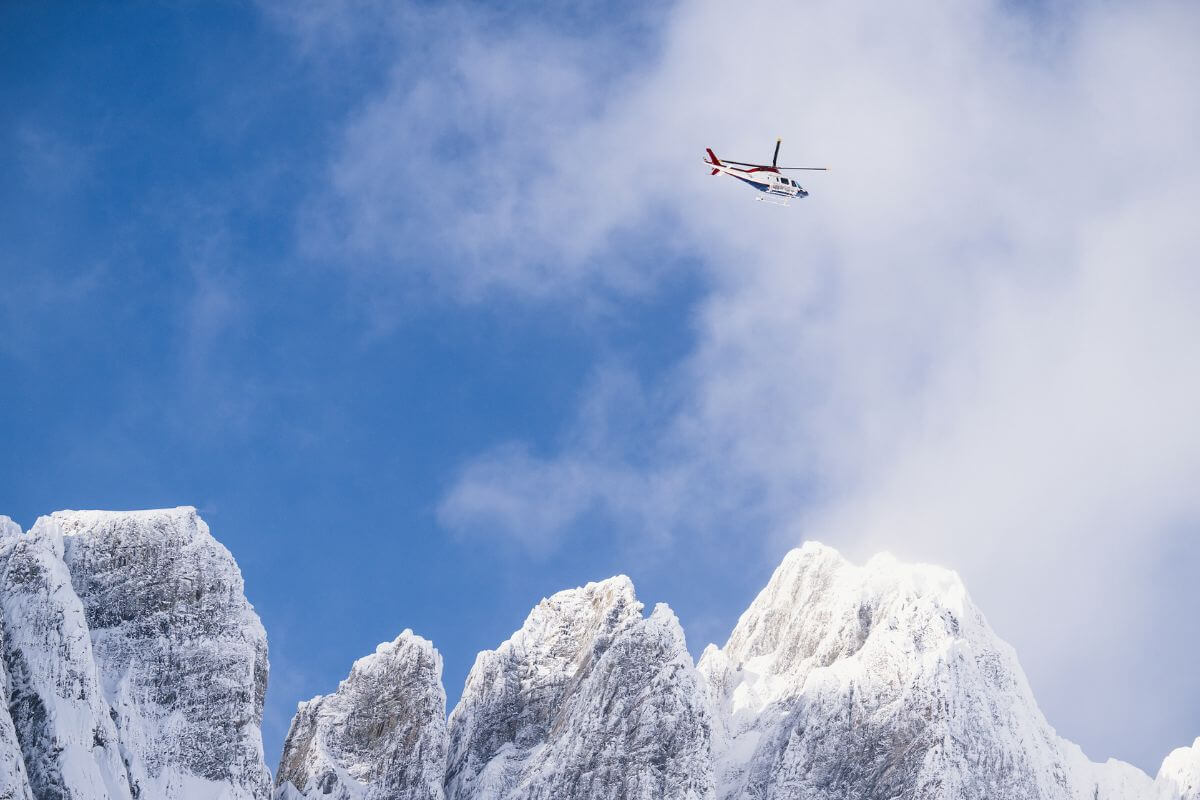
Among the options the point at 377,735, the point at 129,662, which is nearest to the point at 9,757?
the point at 129,662

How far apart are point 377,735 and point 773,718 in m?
39.3

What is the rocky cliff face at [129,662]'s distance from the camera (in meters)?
120

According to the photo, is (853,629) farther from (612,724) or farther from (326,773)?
(326,773)

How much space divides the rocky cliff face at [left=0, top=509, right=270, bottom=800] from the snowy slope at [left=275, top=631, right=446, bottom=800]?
11.4m

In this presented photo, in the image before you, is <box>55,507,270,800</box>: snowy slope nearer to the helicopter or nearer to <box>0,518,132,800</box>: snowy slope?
<box>0,518,132,800</box>: snowy slope

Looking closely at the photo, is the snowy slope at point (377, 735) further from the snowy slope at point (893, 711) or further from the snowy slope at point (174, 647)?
the snowy slope at point (893, 711)

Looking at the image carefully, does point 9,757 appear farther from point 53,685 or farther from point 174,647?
point 174,647

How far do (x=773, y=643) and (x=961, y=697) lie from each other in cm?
3120

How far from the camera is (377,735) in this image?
148625mm

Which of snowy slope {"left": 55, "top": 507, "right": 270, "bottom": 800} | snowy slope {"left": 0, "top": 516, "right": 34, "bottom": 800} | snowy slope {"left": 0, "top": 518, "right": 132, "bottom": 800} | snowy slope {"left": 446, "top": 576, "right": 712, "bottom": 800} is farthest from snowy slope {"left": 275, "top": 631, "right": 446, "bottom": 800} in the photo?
snowy slope {"left": 0, "top": 516, "right": 34, "bottom": 800}

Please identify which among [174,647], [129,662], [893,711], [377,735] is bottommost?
[129,662]

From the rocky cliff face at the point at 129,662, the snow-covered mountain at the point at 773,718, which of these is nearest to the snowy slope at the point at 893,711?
the snow-covered mountain at the point at 773,718

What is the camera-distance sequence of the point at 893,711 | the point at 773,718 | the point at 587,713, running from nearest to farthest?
the point at 587,713, the point at 893,711, the point at 773,718

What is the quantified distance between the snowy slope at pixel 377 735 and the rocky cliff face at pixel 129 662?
449 inches
